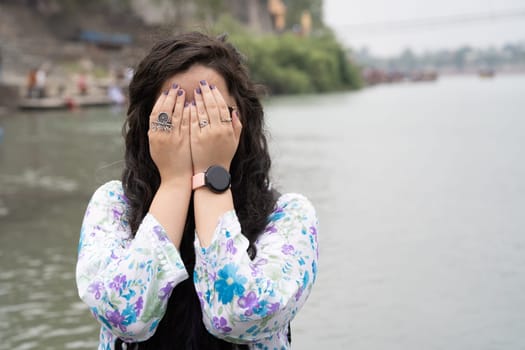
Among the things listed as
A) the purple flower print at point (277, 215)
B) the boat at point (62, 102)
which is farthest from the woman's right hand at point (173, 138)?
the boat at point (62, 102)

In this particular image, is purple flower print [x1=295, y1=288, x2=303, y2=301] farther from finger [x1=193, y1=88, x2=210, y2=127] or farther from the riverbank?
the riverbank

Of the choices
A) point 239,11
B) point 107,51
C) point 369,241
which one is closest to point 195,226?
point 369,241

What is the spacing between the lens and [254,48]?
38.4 m

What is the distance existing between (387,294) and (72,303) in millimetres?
1767

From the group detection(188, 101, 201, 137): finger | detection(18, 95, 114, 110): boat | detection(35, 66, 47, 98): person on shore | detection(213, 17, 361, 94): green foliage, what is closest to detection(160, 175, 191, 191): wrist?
detection(188, 101, 201, 137): finger

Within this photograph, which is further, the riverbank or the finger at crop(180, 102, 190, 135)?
the riverbank

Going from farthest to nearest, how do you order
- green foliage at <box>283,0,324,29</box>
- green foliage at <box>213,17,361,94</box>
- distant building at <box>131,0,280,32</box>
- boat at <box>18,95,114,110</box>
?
green foliage at <box>283,0,324,29</box> → distant building at <box>131,0,280,32</box> → green foliage at <box>213,17,361,94</box> → boat at <box>18,95,114,110</box>

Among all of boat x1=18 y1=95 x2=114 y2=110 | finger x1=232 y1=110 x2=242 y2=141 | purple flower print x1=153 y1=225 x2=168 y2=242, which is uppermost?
finger x1=232 y1=110 x2=242 y2=141

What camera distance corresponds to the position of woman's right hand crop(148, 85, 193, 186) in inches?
62.4

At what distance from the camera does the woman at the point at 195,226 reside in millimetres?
1514

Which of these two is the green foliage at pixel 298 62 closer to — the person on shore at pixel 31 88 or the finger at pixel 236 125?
the person on shore at pixel 31 88

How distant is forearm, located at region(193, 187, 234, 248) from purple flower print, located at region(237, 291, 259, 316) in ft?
0.41

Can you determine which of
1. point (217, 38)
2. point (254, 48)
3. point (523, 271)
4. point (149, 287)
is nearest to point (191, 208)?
point (149, 287)

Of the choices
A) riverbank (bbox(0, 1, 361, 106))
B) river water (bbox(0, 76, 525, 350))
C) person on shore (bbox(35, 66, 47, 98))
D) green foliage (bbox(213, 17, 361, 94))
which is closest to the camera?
river water (bbox(0, 76, 525, 350))
